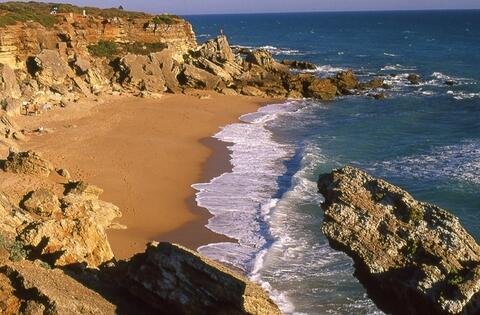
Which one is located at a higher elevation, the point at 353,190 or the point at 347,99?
the point at 353,190

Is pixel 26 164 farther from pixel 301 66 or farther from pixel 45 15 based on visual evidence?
pixel 301 66

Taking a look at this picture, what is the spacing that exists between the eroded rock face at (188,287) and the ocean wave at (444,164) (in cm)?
1982

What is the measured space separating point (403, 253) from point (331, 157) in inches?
916

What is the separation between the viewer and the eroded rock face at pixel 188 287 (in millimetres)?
9789

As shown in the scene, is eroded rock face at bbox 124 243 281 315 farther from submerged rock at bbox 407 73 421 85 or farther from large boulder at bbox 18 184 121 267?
submerged rock at bbox 407 73 421 85

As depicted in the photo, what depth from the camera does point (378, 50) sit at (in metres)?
97.2

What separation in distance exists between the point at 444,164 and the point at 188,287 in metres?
23.6

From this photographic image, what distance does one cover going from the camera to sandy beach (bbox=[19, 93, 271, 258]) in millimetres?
21892

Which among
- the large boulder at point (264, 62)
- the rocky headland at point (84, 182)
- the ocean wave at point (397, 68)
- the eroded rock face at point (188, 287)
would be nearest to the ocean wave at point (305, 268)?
the rocky headland at point (84, 182)

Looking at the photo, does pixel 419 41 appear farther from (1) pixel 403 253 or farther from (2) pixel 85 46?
(1) pixel 403 253

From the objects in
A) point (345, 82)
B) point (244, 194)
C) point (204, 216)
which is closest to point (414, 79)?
point (345, 82)

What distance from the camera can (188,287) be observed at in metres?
9.97

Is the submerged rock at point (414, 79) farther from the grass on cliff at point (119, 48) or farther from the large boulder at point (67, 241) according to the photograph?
the large boulder at point (67, 241)

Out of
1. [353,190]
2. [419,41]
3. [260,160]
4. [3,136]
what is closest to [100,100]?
[3,136]
